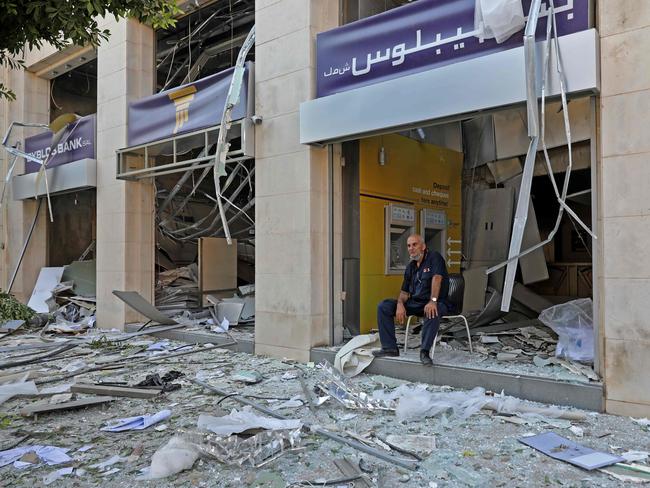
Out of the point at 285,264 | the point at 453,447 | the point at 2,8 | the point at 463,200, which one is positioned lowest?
the point at 453,447

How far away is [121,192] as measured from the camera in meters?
9.68

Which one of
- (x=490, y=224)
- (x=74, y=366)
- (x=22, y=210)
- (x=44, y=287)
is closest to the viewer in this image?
(x=74, y=366)

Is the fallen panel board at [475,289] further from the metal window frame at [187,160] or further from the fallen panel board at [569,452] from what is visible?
the fallen panel board at [569,452]

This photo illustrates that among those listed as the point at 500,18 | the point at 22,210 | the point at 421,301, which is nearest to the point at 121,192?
the point at 22,210

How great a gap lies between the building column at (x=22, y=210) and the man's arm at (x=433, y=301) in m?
10.2

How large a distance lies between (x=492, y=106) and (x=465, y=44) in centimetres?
78

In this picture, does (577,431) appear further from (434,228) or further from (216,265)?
(216,265)

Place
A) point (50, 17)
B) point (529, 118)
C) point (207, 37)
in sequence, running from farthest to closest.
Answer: point (207, 37), point (529, 118), point (50, 17)

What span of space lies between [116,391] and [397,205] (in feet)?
14.9

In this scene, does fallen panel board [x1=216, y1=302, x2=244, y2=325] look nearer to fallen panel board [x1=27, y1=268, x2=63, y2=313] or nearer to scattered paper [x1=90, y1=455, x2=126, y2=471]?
fallen panel board [x1=27, y1=268, x2=63, y2=313]

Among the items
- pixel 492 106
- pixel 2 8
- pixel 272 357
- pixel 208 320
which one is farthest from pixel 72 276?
pixel 492 106

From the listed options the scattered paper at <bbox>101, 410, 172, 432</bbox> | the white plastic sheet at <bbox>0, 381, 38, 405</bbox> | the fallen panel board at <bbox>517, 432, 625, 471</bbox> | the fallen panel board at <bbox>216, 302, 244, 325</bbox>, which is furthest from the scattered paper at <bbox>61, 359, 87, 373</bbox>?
the fallen panel board at <bbox>517, 432, 625, 471</bbox>

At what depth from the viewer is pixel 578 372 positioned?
4.92m

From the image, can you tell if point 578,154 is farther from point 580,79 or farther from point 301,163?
point 301,163
